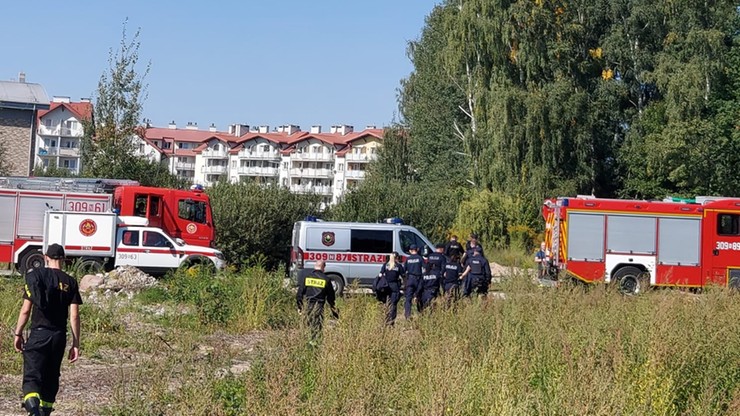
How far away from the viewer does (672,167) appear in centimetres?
4375

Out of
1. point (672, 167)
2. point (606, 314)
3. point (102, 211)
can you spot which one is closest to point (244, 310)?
point (606, 314)

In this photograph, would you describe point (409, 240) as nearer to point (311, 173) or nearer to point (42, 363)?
point (42, 363)

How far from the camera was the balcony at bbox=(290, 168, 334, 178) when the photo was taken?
414ft

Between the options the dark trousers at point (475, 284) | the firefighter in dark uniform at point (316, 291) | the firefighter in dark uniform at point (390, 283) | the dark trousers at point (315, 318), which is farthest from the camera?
the dark trousers at point (475, 284)

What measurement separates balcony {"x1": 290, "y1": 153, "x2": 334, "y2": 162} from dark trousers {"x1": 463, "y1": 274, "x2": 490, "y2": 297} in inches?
4173

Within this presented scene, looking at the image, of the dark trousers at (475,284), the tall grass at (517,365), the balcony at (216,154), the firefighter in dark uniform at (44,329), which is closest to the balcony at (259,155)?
the balcony at (216,154)

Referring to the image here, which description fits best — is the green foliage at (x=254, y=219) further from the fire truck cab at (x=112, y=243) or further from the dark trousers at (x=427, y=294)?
the dark trousers at (x=427, y=294)

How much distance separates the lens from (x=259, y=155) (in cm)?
12731

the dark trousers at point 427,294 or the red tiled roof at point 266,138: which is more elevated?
the red tiled roof at point 266,138

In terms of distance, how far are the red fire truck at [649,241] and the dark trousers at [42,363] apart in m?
20.4

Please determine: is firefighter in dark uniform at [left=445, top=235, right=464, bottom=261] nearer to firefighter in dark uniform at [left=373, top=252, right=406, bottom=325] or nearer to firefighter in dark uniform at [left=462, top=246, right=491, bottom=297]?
firefighter in dark uniform at [left=462, top=246, right=491, bottom=297]

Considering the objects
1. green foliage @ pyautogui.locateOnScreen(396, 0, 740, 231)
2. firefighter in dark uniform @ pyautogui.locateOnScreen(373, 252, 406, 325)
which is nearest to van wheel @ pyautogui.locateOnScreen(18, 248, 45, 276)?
firefighter in dark uniform @ pyautogui.locateOnScreen(373, 252, 406, 325)

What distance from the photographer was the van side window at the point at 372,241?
25.7m

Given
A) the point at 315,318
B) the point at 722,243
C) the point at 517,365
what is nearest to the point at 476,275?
the point at 315,318
